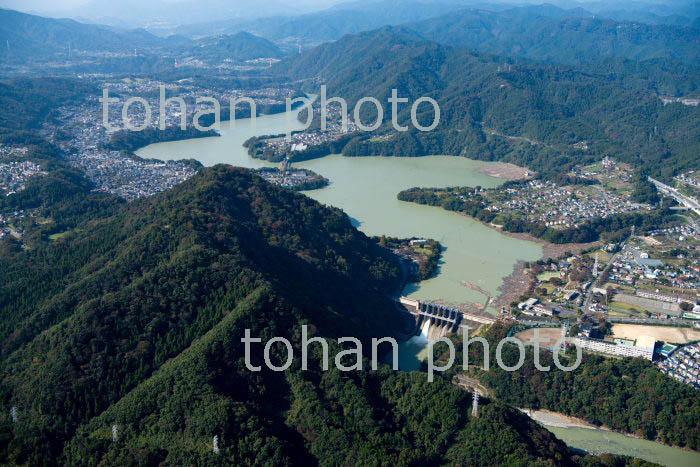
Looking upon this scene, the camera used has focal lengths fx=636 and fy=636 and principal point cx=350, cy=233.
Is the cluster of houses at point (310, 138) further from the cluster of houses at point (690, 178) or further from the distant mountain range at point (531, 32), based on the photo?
the distant mountain range at point (531, 32)

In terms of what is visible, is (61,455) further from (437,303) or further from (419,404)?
(437,303)

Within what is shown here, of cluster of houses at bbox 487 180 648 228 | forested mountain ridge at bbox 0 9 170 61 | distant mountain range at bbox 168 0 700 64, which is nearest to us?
cluster of houses at bbox 487 180 648 228

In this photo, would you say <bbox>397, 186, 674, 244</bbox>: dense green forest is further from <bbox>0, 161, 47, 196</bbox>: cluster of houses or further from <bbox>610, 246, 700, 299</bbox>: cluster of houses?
<bbox>0, 161, 47, 196</bbox>: cluster of houses

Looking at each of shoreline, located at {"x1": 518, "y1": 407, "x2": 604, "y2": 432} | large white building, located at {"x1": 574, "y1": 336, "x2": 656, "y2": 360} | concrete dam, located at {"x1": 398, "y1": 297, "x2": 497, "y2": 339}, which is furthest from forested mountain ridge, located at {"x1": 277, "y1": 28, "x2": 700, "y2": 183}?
shoreline, located at {"x1": 518, "y1": 407, "x2": 604, "y2": 432}

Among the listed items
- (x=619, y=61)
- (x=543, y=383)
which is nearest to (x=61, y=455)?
(x=543, y=383)

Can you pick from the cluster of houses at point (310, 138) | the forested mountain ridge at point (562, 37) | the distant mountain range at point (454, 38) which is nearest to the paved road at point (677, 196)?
the cluster of houses at point (310, 138)
